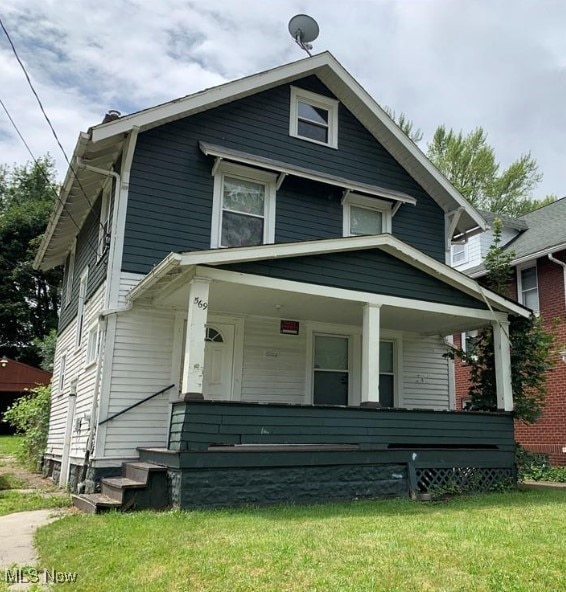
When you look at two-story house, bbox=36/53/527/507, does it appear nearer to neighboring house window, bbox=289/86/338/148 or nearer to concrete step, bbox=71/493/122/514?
neighboring house window, bbox=289/86/338/148

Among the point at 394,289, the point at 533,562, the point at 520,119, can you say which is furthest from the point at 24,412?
the point at 520,119

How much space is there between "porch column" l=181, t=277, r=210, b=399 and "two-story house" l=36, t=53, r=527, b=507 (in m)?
0.02

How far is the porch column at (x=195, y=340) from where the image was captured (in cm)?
764

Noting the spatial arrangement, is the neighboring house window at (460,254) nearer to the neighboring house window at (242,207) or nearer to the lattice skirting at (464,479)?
the neighboring house window at (242,207)

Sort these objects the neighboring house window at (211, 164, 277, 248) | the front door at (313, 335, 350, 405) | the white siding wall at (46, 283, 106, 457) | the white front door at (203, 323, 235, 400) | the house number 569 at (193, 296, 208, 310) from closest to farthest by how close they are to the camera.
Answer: the house number 569 at (193, 296, 208, 310), the white siding wall at (46, 283, 106, 457), the white front door at (203, 323, 235, 400), the neighboring house window at (211, 164, 277, 248), the front door at (313, 335, 350, 405)

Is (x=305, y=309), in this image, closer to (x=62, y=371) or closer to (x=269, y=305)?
(x=269, y=305)

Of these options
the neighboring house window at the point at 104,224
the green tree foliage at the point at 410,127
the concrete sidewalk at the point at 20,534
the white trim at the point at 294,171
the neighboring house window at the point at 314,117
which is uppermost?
the green tree foliage at the point at 410,127

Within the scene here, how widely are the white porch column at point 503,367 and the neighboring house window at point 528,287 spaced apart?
5.91m

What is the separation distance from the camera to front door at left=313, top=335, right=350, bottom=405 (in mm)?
11289

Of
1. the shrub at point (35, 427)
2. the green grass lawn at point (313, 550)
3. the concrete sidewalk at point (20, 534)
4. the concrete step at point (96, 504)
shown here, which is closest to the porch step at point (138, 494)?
the concrete step at point (96, 504)

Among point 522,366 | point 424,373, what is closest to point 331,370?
point 424,373

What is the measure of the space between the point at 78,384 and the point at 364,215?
6531mm

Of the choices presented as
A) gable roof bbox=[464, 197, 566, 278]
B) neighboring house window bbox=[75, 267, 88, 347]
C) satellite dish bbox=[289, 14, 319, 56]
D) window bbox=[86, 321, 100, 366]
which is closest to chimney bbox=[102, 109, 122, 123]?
neighboring house window bbox=[75, 267, 88, 347]

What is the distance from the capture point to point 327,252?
894 centimetres
